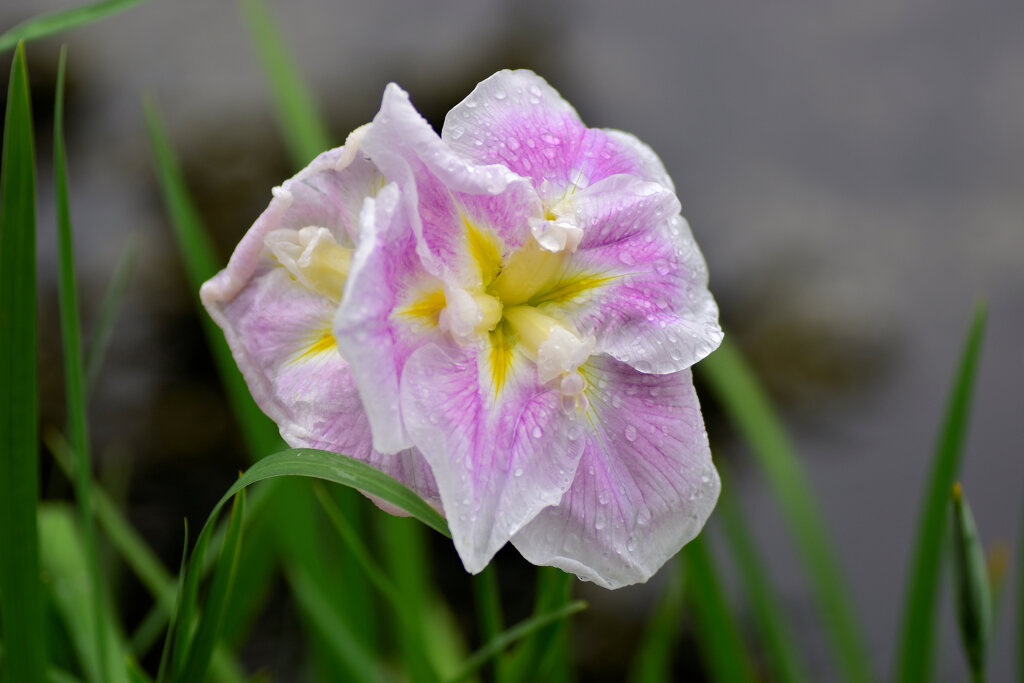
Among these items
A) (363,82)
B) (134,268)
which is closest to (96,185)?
(134,268)

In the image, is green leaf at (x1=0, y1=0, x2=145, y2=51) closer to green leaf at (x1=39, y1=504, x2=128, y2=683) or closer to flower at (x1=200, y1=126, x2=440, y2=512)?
flower at (x1=200, y1=126, x2=440, y2=512)

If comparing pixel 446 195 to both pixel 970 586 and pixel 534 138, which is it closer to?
pixel 534 138

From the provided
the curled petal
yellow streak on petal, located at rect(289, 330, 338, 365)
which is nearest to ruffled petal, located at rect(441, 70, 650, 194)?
the curled petal

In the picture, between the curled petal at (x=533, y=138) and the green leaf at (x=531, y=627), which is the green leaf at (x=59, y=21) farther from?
the green leaf at (x=531, y=627)

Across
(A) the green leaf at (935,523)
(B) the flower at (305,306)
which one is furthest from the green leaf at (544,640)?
(A) the green leaf at (935,523)

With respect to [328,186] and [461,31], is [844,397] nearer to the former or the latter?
[461,31]

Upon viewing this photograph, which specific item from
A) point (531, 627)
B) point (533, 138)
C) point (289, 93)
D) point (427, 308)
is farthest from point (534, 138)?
point (289, 93)
